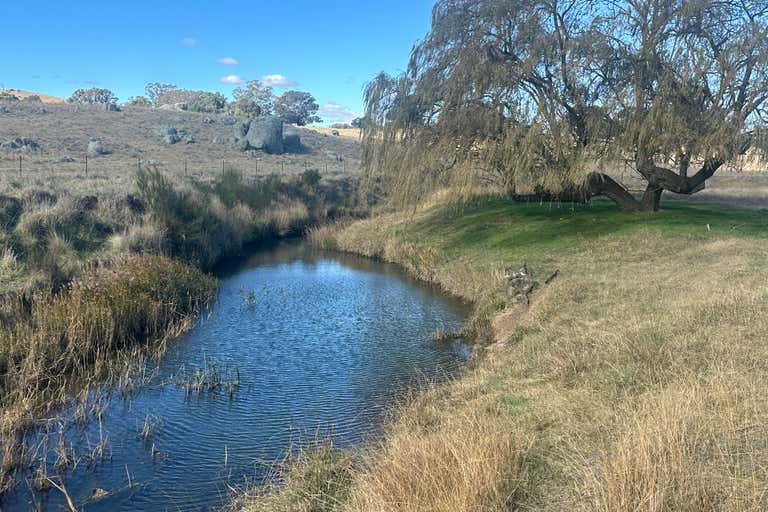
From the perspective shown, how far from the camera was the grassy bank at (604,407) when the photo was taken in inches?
177

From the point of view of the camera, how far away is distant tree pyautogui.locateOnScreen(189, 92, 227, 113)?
9671 centimetres

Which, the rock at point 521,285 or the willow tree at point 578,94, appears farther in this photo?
the willow tree at point 578,94

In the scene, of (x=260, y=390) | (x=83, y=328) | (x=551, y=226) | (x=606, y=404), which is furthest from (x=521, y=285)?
(x=83, y=328)

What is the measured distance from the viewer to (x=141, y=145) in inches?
2311

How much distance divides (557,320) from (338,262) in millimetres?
15894

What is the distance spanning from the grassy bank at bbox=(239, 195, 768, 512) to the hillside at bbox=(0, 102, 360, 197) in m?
24.5

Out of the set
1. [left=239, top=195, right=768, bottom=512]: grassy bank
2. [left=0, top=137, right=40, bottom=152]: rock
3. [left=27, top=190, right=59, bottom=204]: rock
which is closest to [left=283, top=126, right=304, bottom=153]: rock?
[left=0, top=137, right=40, bottom=152]: rock

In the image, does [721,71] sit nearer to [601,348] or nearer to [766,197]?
[601,348]

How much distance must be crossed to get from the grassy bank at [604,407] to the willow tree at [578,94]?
3.86 metres

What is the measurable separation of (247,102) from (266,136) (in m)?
36.1

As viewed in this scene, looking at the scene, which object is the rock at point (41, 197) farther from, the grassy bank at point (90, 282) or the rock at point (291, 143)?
the rock at point (291, 143)

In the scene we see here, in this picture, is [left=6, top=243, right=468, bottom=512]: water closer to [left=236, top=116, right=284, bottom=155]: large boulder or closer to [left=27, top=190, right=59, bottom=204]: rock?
[left=27, top=190, right=59, bottom=204]: rock

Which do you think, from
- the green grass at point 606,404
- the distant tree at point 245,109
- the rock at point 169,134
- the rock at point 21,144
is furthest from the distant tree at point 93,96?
the green grass at point 606,404

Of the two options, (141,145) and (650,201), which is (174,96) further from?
(650,201)
